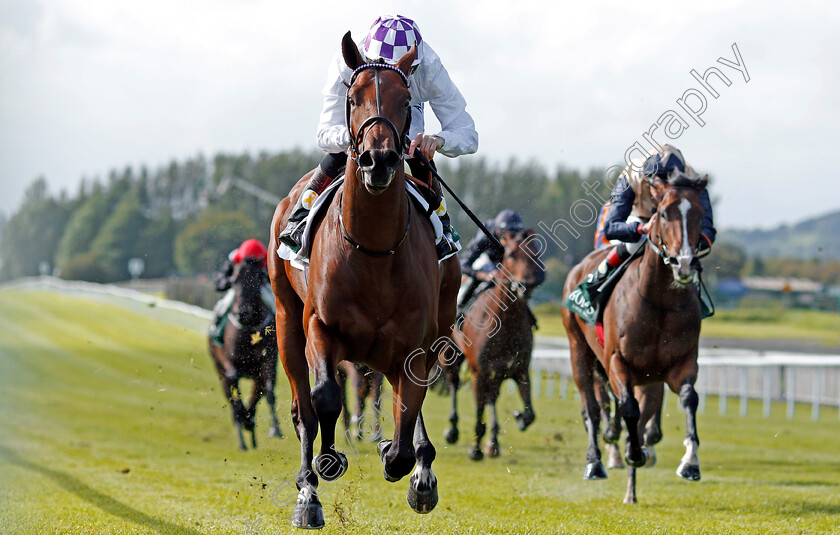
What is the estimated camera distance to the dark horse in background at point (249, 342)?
371 inches

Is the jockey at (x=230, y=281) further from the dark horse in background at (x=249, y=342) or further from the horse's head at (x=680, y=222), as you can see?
the horse's head at (x=680, y=222)

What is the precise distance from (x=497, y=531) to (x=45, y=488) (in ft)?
13.3

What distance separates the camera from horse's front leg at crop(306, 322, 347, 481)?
405 centimetres

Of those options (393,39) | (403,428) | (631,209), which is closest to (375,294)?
(403,428)

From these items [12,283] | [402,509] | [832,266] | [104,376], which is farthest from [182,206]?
[832,266]

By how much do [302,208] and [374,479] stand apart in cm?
355

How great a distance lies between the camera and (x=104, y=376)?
2253 centimetres

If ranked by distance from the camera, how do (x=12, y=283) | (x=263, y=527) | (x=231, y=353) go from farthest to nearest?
(x=12, y=283), (x=231, y=353), (x=263, y=527)

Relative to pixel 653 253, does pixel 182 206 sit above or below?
above

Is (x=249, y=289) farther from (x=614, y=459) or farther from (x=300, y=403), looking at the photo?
(x=300, y=403)

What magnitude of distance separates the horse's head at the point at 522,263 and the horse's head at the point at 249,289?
266 centimetres

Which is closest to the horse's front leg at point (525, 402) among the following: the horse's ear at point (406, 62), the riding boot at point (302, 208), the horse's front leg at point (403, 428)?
the riding boot at point (302, 208)

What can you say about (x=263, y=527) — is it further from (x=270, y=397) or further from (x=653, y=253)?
(x=270, y=397)

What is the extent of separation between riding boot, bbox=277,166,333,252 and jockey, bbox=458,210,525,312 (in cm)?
402
